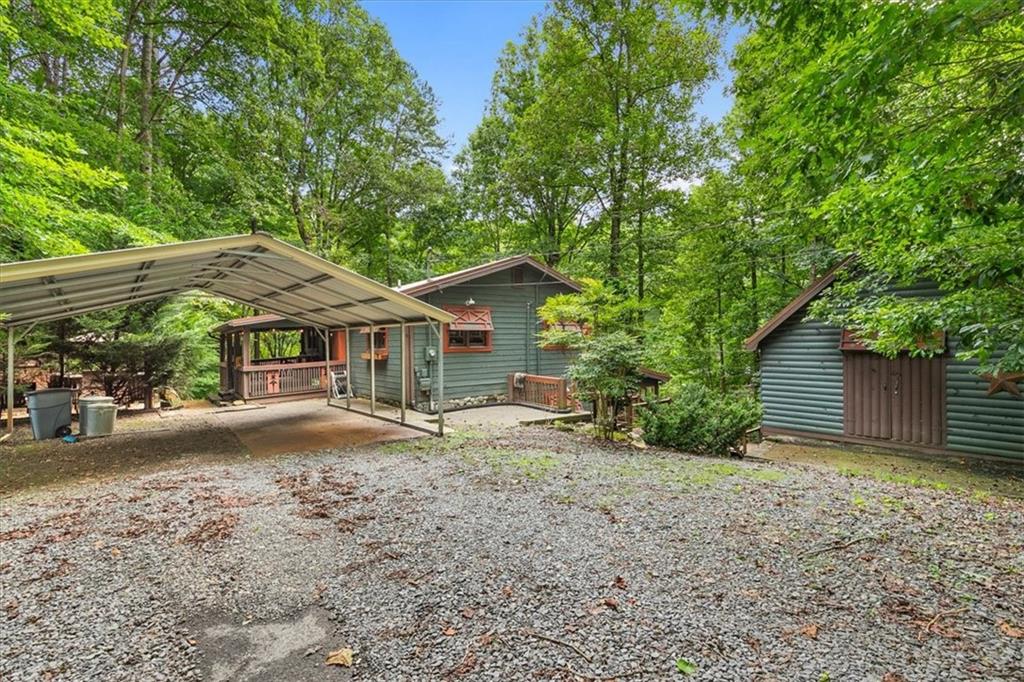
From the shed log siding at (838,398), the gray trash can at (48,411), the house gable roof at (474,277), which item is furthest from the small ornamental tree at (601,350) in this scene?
the gray trash can at (48,411)

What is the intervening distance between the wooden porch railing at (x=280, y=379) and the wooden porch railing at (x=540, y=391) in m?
6.02

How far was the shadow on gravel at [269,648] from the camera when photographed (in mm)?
2266

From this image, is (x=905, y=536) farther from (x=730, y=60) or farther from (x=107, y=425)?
(x=730, y=60)

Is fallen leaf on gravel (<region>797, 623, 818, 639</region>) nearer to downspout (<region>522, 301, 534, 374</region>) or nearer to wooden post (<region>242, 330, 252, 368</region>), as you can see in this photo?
downspout (<region>522, 301, 534, 374</region>)

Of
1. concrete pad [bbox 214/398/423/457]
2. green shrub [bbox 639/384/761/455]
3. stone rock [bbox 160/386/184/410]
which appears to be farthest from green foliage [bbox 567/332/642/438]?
stone rock [bbox 160/386/184/410]

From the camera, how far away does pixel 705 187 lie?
13992 millimetres

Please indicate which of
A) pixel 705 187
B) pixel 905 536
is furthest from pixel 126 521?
pixel 705 187

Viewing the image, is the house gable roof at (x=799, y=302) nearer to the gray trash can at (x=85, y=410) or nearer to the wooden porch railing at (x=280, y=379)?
the wooden porch railing at (x=280, y=379)

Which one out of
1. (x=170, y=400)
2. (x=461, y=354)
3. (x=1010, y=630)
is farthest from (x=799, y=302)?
(x=170, y=400)

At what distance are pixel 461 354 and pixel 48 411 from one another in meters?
8.11

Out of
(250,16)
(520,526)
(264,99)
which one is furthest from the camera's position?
(264,99)

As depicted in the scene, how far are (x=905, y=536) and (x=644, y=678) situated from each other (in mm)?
3053

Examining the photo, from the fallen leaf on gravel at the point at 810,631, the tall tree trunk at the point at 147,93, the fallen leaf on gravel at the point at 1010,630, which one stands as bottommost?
the fallen leaf on gravel at the point at 810,631

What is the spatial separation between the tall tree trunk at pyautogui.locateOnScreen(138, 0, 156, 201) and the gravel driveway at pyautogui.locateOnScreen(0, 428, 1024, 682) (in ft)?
35.0
